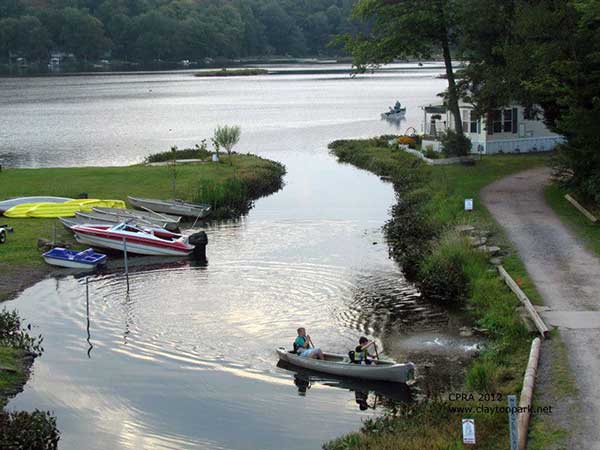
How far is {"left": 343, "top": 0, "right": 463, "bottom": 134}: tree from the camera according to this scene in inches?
2291

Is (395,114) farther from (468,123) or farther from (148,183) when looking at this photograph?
(148,183)

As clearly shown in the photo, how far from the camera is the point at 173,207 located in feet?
160

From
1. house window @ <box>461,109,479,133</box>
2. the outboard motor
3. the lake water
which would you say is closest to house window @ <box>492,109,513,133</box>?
house window @ <box>461,109,479,133</box>

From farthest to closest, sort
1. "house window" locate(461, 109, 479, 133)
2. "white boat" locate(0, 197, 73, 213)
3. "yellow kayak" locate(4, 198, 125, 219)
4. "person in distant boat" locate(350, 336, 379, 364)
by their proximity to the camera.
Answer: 1. "house window" locate(461, 109, 479, 133)
2. "white boat" locate(0, 197, 73, 213)
3. "yellow kayak" locate(4, 198, 125, 219)
4. "person in distant boat" locate(350, 336, 379, 364)

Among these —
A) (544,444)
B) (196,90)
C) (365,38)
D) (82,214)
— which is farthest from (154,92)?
(544,444)

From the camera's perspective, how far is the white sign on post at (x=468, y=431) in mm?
17641

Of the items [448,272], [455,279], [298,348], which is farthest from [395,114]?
[298,348]

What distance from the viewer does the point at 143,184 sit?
55.6 m

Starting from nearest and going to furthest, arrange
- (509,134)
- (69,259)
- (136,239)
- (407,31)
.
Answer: (69,259), (136,239), (407,31), (509,134)

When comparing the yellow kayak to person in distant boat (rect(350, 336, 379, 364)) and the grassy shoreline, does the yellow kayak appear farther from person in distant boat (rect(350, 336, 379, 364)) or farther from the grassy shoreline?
person in distant boat (rect(350, 336, 379, 364))

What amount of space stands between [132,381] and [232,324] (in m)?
5.40

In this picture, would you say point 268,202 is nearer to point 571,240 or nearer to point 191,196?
point 191,196

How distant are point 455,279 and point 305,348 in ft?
27.6

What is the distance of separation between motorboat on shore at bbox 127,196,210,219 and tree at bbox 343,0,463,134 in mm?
17172
